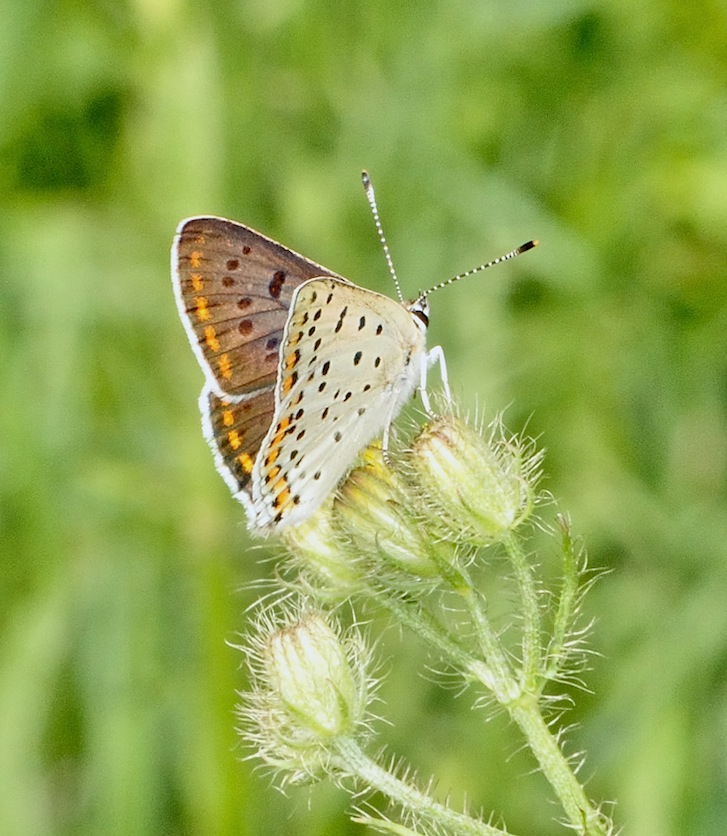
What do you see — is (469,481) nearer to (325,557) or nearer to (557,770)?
(325,557)

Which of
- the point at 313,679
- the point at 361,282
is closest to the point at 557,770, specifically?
the point at 313,679

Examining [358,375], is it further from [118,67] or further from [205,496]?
[118,67]

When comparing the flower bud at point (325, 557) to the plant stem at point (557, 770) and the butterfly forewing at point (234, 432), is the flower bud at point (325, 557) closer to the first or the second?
the butterfly forewing at point (234, 432)

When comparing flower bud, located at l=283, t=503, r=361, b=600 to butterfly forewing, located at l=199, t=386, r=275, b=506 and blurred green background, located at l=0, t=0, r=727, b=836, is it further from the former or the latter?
blurred green background, located at l=0, t=0, r=727, b=836

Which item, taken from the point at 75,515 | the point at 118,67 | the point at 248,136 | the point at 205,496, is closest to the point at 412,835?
the point at 205,496

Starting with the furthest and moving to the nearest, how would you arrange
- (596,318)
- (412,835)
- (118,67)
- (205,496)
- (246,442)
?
(118,67), (596,318), (205,496), (246,442), (412,835)

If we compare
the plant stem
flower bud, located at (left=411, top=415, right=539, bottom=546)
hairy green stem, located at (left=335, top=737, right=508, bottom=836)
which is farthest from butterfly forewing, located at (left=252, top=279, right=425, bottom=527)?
the plant stem
